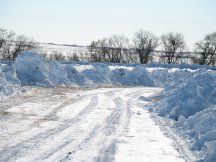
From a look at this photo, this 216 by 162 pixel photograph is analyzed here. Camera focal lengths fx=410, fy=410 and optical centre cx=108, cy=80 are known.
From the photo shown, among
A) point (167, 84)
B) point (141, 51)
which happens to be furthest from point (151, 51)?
point (167, 84)

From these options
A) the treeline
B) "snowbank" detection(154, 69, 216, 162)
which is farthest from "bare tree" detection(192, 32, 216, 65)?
"snowbank" detection(154, 69, 216, 162)

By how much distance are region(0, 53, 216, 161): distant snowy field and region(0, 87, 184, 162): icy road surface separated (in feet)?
2.73

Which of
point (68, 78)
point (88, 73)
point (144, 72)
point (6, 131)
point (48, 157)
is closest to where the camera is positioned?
point (48, 157)

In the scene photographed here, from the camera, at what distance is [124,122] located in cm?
1500

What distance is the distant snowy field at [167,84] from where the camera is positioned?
12.3m

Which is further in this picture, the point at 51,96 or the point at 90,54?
the point at 90,54

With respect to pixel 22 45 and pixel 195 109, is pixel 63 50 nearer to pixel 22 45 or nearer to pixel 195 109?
pixel 22 45

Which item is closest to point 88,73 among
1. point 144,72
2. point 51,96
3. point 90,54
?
point 144,72

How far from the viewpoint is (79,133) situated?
12680mm

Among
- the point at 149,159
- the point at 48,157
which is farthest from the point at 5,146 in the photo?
the point at 149,159

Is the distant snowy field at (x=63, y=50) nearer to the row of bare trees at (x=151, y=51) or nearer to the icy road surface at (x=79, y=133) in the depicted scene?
the row of bare trees at (x=151, y=51)

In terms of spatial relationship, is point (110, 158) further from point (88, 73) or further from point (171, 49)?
point (171, 49)

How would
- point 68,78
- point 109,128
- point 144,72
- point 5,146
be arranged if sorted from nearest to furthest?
point 5,146 → point 109,128 → point 68,78 → point 144,72

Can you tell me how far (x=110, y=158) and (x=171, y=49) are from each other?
72.9m
